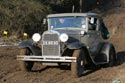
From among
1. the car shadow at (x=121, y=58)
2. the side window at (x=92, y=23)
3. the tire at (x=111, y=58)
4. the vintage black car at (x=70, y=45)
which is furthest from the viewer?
the car shadow at (x=121, y=58)

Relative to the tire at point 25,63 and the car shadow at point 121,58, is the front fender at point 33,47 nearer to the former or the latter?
the tire at point 25,63

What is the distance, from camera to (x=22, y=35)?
26.2 m

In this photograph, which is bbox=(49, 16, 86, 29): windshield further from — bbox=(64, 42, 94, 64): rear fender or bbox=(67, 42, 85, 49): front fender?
bbox=(67, 42, 85, 49): front fender

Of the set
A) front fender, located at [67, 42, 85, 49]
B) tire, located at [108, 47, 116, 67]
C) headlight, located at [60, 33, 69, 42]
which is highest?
headlight, located at [60, 33, 69, 42]

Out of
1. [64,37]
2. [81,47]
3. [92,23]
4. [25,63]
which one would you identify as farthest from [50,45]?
[92,23]

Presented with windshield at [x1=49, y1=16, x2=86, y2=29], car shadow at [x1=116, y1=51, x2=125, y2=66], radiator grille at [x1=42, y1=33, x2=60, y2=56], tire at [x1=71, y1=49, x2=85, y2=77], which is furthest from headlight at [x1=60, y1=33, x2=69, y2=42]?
car shadow at [x1=116, y1=51, x2=125, y2=66]

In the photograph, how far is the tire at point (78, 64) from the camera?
40.4ft

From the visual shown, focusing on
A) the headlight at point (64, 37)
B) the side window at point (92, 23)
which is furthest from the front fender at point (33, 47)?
the side window at point (92, 23)

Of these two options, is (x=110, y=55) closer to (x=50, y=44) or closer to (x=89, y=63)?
(x=89, y=63)

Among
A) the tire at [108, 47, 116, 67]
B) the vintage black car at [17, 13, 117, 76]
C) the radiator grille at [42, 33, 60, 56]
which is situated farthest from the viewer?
the tire at [108, 47, 116, 67]

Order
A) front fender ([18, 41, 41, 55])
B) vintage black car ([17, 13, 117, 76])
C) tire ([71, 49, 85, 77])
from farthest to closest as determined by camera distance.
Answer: front fender ([18, 41, 41, 55]), vintage black car ([17, 13, 117, 76]), tire ([71, 49, 85, 77])

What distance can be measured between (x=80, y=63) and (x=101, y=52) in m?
2.55

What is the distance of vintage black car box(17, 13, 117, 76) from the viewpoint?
12.6 meters

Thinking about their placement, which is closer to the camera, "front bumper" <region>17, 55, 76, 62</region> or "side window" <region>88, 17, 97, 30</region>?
"front bumper" <region>17, 55, 76, 62</region>
